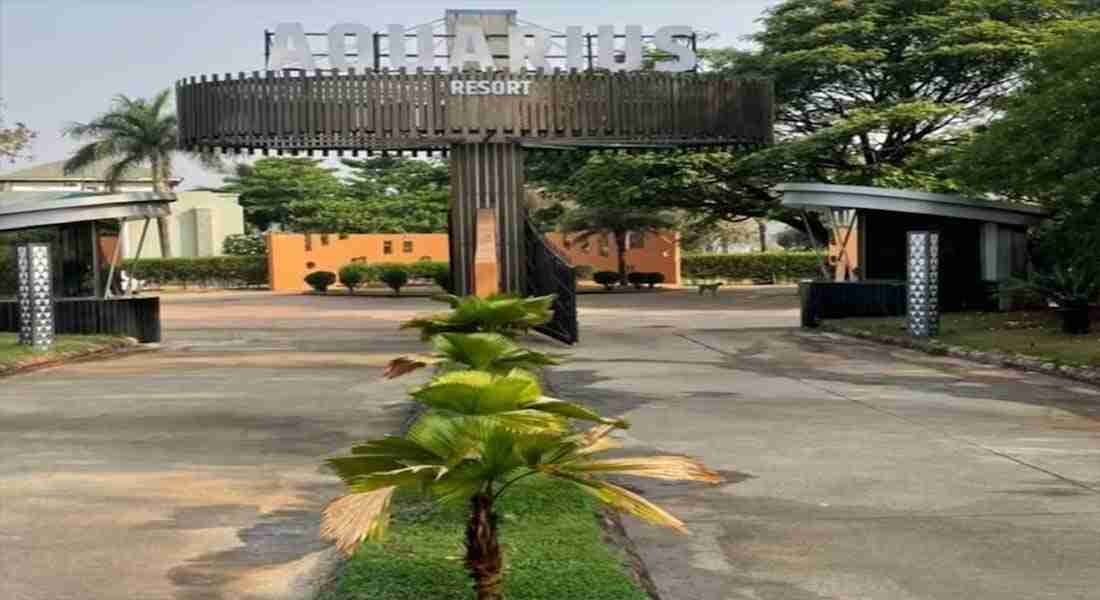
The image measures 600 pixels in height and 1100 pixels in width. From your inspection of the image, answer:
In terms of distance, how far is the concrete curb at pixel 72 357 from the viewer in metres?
15.5

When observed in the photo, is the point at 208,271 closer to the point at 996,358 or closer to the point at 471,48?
the point at 471,48

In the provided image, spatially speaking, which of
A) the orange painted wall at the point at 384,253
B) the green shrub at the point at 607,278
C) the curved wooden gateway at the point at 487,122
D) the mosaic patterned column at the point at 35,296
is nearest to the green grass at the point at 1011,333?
the curved wooden gateway at the point at 487,122

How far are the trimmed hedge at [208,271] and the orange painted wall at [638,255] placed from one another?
14405 mm

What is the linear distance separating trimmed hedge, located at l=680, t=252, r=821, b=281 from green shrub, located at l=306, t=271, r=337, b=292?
18.0 m

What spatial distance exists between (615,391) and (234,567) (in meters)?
7.83

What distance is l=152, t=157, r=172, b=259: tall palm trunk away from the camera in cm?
5472

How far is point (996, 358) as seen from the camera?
16.0 metres

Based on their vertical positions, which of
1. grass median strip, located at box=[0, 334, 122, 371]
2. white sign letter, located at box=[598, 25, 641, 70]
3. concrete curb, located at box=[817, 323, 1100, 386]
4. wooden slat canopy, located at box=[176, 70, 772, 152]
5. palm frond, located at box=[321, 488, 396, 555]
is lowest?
concrete curb, located at box=[817, 323, 1100, 386]

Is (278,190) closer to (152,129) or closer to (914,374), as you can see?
(152,129)

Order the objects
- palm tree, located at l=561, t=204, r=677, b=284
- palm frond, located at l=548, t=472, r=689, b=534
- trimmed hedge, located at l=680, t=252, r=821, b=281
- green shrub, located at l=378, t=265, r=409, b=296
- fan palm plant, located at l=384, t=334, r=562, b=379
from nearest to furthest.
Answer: palm frond, located at l=548, t=472, r=689, b=534 → fan palm plant, located at l=384, t=334, r=562, b=379 → green shrub, located at l=378, t=265, r=409, b=296 → palm tree, located at l=561, t=204, r=677, b=284 → trimmed hedge, located at l=680, t=252, r=821, b=281

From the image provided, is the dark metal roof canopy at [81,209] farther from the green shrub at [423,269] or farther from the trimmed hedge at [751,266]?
the trimmed hedge at [751,266]

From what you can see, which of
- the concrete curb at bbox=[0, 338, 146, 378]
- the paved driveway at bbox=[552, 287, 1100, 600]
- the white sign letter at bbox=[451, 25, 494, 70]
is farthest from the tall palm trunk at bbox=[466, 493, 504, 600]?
the white sign letter at bbox=[451, 25, 494, 70]

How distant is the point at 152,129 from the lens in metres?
54.2

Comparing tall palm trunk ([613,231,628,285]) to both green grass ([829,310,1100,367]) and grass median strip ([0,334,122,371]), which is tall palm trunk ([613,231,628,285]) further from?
grass median strip ([0,334,122,371])
